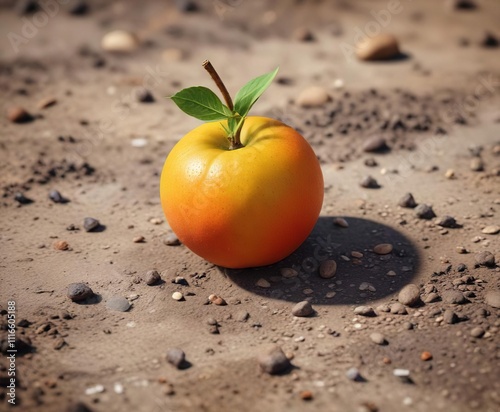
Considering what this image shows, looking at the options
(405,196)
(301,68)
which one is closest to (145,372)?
(405,196)

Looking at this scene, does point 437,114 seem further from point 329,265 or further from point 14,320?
point 14,320

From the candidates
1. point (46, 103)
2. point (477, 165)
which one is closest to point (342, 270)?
point (477, 165)

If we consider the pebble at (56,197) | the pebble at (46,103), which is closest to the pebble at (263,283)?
the pebble at (56,197)

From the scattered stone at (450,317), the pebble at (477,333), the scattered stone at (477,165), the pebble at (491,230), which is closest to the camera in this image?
the pebble at (477,333)

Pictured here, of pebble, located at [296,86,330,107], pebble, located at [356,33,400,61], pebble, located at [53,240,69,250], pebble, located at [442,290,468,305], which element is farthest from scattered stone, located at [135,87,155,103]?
pebble, located at [442,290,468,305]

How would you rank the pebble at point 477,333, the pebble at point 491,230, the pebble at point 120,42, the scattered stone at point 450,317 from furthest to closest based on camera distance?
the pebble at point 120,42 → the pebble at point 491,230 → the scattered stone at point 450,317 → the pebble at point 477,333

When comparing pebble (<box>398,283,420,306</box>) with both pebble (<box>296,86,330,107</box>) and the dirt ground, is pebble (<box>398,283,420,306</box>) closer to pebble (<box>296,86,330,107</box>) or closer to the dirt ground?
the dirt ground

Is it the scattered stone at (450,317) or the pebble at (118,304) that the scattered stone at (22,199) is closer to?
the pebble at (118,304)
